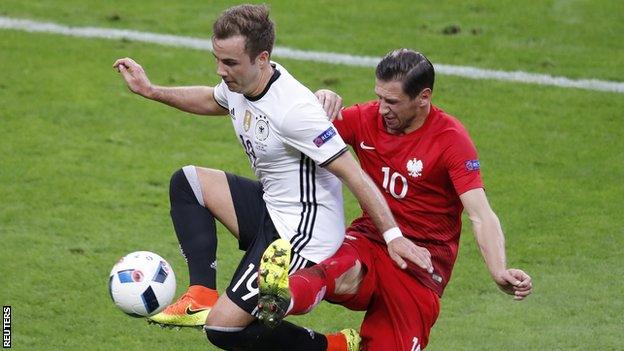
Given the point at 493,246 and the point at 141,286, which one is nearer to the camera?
the point at 493,246

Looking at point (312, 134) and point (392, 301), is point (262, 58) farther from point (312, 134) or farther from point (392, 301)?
point (392, 301)

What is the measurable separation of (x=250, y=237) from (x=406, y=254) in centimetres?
106

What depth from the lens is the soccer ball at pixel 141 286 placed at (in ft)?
25.8

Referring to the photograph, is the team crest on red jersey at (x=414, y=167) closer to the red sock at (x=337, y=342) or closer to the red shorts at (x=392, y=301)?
the red shorts at (x=392, y=301)

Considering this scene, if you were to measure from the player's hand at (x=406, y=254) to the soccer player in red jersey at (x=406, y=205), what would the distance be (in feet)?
0.07

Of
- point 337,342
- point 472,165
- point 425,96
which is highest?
point 425,96

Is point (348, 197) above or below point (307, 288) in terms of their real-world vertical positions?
below

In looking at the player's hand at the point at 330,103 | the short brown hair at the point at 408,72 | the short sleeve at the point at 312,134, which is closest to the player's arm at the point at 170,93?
the player's hand at the point at 330,103

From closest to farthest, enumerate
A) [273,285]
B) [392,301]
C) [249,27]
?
1. [273,285]
2. [249,27]
3. [392,301]

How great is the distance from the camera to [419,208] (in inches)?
319

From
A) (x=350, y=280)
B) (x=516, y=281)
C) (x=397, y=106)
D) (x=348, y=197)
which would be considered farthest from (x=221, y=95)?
(x=348, y=197)

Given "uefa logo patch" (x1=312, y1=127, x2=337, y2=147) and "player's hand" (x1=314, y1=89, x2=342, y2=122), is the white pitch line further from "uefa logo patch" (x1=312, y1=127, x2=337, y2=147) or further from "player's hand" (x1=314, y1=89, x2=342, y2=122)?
"uefa logo patch" (x1=312, y1=127, x2=337, y2=147)

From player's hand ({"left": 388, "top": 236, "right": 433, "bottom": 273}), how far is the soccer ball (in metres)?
1.38

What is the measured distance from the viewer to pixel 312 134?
757 cm
